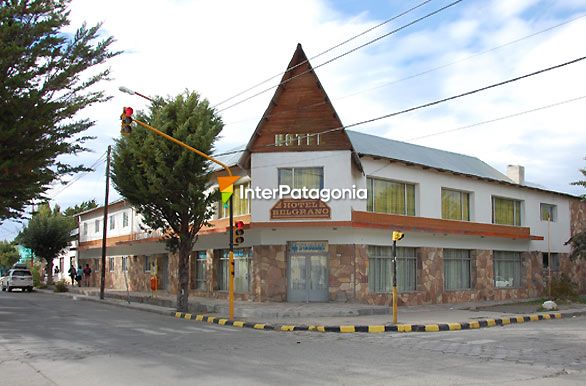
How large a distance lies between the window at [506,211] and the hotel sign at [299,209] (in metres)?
12.1

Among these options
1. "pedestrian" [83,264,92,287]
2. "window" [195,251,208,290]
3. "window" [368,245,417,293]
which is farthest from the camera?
"pedestrian" [83,264,92,287]

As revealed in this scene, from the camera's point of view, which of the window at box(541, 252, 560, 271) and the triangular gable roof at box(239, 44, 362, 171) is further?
the window at box(541, 252, 560, 271)

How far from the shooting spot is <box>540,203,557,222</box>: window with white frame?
110 feet

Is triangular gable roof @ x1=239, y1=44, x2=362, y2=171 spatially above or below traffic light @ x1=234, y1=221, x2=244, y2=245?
above

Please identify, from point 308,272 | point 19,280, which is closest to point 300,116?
point 308,272

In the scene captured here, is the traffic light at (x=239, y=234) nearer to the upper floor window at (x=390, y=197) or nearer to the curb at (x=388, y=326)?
the curb at (x=388, y=326)

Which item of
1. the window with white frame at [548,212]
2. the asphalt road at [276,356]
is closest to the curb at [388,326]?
the asphalt road at [276,356]

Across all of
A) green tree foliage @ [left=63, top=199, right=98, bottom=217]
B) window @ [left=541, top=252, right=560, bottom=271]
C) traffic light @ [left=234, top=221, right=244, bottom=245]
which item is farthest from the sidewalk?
green tree foliage @ [left=63, top=199, right=98, bottom=217]

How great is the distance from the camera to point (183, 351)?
11617 millimetres

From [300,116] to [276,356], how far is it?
1378 cm

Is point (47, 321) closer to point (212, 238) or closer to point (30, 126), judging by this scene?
point (30, 126)

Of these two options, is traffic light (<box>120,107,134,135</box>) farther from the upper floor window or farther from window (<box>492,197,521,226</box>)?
window (<box>492,197,521,226</box>)

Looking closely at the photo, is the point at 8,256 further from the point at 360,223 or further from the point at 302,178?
the point at 360,223

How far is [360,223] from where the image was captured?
22.5 metres
